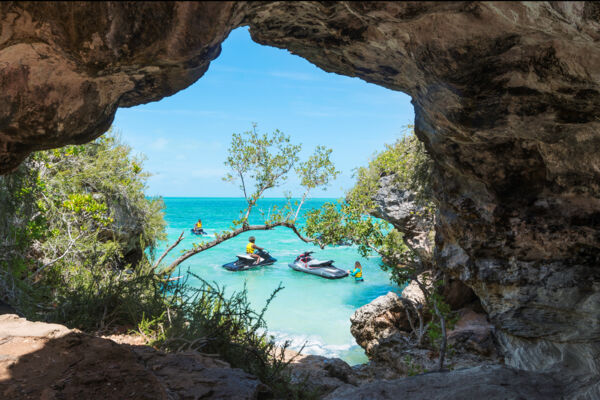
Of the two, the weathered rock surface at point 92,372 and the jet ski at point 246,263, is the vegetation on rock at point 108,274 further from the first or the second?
the jet ski at point 246,263

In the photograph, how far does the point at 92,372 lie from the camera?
2.94m

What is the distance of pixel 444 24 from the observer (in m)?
2.47

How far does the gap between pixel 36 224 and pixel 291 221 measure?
22.1 ft

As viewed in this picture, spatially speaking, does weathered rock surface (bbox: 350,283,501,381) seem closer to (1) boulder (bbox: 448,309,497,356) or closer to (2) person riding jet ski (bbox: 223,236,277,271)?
(1) boulder (bbox: 448,309,497,356)

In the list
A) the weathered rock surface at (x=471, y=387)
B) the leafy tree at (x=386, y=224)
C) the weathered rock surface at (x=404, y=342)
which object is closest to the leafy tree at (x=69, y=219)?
the weathered rock surface at (x=471, y=387)

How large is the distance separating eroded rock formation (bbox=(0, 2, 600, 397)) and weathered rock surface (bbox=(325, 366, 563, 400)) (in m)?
0.54

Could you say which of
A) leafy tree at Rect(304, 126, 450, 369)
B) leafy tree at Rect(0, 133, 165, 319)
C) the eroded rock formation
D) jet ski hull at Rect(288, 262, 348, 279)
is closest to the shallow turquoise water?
jet ski hull at Rect(288, 262, 348, 279)

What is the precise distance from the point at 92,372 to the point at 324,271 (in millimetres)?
22354

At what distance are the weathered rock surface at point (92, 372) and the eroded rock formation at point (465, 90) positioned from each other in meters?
1.71

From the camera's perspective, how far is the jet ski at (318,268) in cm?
2459

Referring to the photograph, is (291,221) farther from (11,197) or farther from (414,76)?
(414,76)

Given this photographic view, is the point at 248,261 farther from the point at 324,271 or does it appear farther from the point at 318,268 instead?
the point at 324,271

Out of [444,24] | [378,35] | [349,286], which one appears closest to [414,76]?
[378,35]

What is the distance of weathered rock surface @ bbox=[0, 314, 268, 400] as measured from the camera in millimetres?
2739
